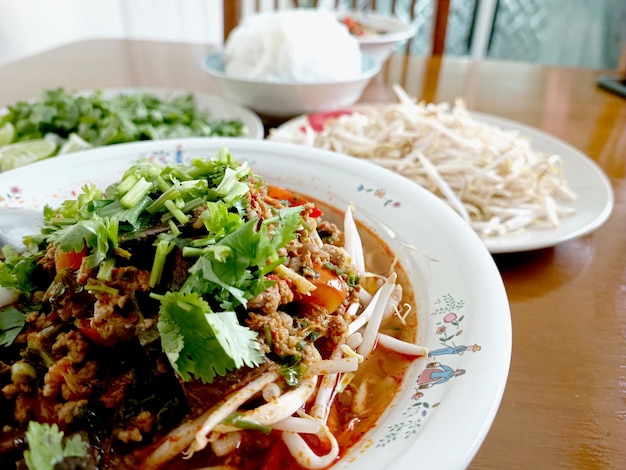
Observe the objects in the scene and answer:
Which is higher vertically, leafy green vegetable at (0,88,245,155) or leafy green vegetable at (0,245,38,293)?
leafy green vegetable at (0,245,38,293)

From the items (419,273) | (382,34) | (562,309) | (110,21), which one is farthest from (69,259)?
(110,21)

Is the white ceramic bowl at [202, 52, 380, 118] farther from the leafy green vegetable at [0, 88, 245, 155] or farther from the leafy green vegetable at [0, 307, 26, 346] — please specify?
the leafy green vegetable at [0, 307, 26, 346]

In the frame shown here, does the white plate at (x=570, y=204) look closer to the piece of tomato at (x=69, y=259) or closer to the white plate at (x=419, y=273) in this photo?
the white plate at (x=419, y=273)

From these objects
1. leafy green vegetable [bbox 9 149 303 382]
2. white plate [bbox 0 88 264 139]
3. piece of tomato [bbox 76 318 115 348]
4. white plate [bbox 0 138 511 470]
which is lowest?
white plate [bbox 0 88 264 139]

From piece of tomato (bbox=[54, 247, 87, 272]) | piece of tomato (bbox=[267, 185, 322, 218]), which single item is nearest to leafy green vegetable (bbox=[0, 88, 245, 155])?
piece of tomato (bbox=[267, 185, 322, 218])

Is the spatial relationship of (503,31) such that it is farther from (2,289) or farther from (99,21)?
(2,289)

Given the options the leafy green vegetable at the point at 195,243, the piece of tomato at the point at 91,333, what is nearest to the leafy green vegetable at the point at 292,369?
the leafy green vegetable at the point at 195,243
